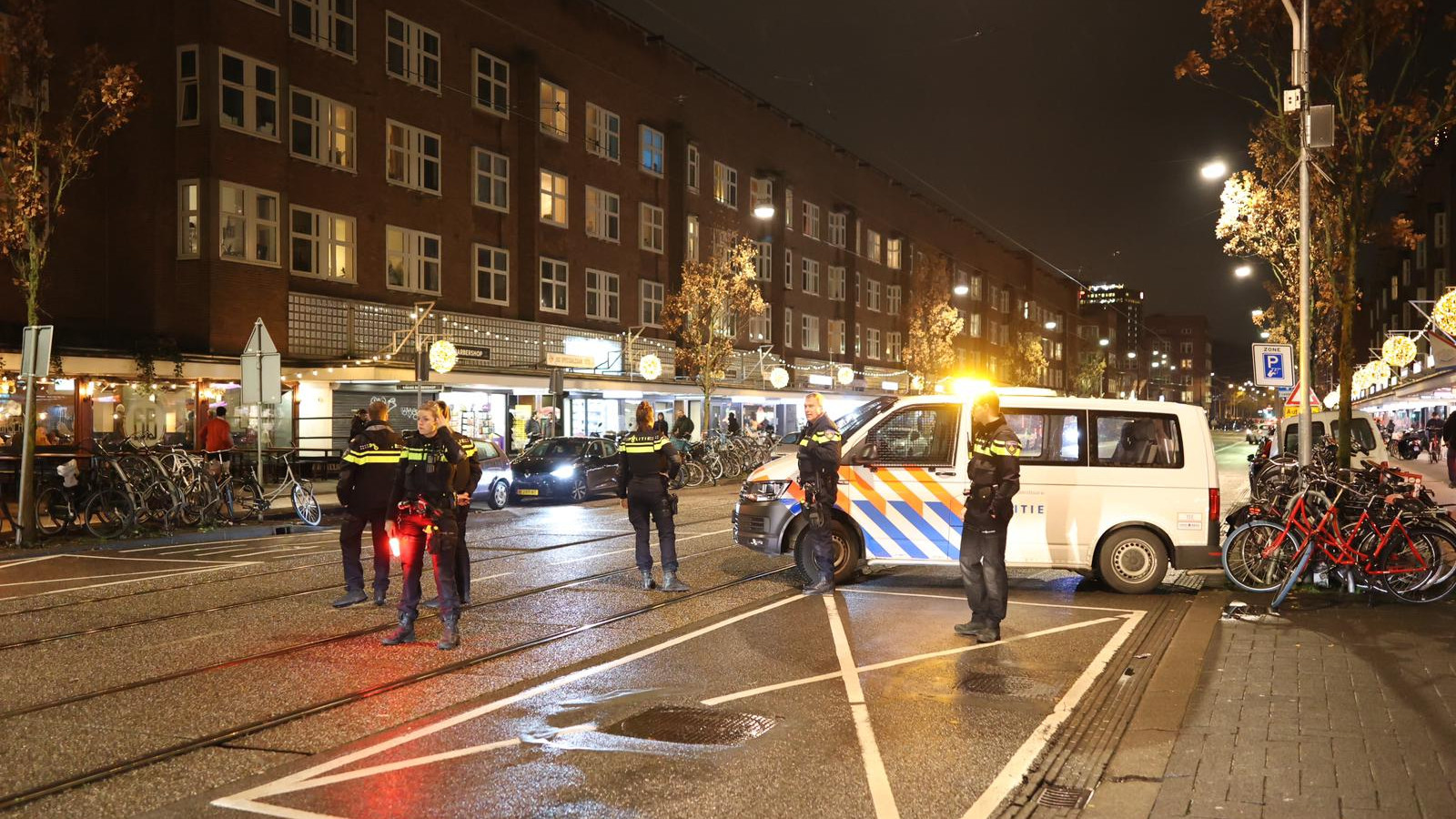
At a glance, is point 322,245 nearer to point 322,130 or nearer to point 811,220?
point 322,130

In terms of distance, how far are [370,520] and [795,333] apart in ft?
147

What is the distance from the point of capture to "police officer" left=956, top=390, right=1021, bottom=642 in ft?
28.0

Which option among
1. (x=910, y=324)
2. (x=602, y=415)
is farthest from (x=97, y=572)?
(x=910, y=324)

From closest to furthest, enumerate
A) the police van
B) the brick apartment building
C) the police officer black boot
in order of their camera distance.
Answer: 1. the police officer black boot
2. the police van
3. the brick apartment building

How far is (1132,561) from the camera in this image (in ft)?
36.3

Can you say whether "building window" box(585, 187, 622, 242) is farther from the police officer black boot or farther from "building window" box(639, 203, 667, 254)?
the police officer black boot

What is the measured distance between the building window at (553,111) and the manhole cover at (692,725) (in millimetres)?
31596

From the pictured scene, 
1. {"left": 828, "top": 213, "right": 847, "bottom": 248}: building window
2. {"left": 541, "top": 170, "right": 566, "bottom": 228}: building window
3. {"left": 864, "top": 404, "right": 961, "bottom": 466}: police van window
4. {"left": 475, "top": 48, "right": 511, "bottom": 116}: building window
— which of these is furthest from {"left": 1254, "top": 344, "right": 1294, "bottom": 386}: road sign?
{"left": 828, "top": 213, "right": 847, "bottom": 248}: building window

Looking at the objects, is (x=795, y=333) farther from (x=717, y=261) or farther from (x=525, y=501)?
(x=525, y=501)

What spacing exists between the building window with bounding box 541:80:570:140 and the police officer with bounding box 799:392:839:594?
2741 cm

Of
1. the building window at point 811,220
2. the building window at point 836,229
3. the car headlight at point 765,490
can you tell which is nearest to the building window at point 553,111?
the building window at point 811,220

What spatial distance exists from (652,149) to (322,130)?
16528mm

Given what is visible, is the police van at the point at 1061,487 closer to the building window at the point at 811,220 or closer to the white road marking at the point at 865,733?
the white road marking at the point at 865,733

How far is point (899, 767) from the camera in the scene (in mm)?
5555
